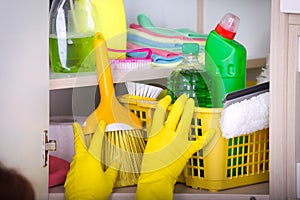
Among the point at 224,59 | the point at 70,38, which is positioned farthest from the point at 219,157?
the point at 70,38

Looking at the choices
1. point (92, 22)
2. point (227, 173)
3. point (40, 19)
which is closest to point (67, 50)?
point (92, 22)

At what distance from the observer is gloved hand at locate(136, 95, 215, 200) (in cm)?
141

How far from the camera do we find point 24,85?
1.29 m

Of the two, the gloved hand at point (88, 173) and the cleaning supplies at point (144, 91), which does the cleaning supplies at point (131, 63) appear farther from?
the gloved hand at point (88, 173)

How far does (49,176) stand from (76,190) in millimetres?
110

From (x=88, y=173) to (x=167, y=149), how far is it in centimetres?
19

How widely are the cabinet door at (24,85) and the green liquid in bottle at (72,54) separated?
0.18 m

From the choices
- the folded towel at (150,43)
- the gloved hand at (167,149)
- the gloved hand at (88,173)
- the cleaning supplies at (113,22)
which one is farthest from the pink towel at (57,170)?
the folded towel at (150,43)

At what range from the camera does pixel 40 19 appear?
1.30 meters

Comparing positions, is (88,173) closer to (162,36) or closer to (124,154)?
(124,154)

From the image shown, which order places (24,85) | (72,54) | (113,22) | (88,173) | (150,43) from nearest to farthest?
1. (24,85)
2. (88,173)
3. (72,54)
4. (113,22)
5. (150,43)

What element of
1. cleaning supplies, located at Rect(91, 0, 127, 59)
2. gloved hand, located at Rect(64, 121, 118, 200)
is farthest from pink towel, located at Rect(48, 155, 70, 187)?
cleaning supplies, located at Rect(91, 0, 127, 59)

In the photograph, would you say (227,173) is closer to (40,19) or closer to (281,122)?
(281,122)

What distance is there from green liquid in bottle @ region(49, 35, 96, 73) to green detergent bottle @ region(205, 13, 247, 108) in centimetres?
29
